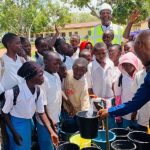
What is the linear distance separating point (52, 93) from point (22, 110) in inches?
23.5

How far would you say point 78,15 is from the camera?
115438 mm

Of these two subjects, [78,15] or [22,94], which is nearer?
[22,94]

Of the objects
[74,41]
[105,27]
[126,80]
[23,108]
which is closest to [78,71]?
[126,80]

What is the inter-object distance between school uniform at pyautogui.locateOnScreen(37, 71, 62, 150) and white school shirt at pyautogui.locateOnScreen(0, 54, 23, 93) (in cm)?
36

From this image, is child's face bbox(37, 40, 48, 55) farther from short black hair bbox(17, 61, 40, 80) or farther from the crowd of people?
short black hair bbox(17, 61, 40, 80)

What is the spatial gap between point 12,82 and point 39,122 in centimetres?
65

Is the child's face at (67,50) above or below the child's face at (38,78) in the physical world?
above

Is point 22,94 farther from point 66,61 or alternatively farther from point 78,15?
point 78,15

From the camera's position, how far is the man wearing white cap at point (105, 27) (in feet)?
19.0

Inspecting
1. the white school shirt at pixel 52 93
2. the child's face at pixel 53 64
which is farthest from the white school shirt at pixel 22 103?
the child's face at pixel 53 64

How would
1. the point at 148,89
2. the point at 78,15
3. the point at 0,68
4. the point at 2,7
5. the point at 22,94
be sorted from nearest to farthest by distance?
1. the point at 148,89
2. the point at 22,94
3. the point at 0,68
4. the point at 2,7
5. the point at 78,15

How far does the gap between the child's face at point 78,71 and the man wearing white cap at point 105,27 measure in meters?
1.70

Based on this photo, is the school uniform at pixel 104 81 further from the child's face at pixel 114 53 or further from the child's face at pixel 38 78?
the child's face at pixel 38 78

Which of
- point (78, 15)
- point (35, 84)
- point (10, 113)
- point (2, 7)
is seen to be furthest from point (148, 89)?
point (78, 15)
